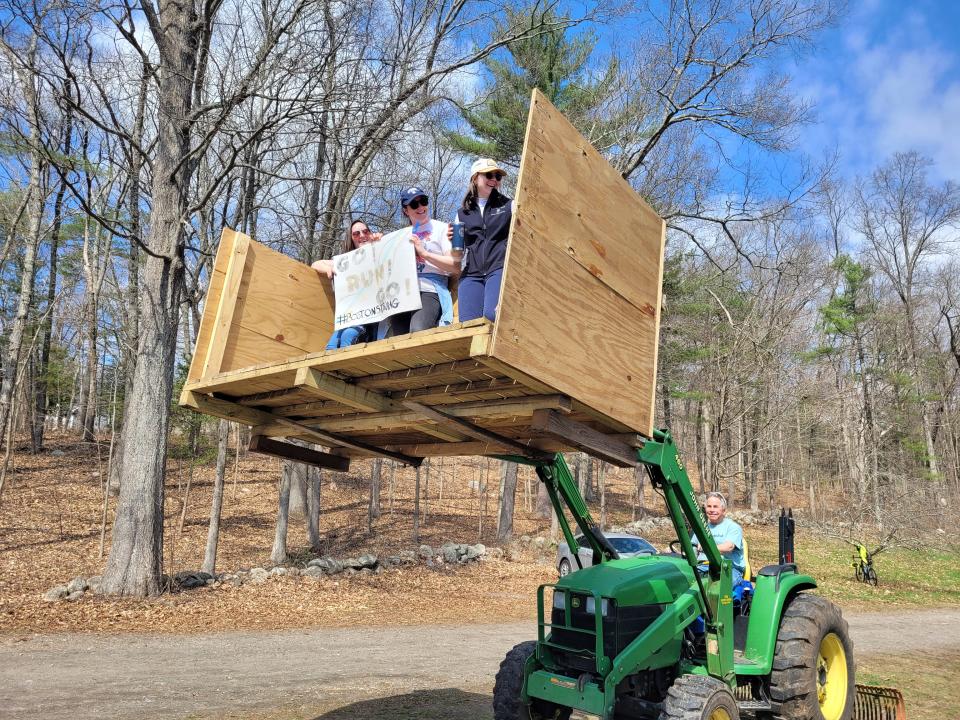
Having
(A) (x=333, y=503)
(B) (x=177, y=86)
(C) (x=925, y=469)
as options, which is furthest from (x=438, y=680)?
(C) (x=925, y=469)

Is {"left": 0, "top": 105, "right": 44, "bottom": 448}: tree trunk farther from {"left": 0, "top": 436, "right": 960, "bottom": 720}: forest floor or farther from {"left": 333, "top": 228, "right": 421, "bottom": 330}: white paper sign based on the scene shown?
{"left": 333, "top": 228, "right": 421, "bottom": 330}: white paper sign

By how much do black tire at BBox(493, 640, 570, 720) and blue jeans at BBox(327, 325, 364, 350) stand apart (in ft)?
7.92

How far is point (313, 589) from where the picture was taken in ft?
41.5

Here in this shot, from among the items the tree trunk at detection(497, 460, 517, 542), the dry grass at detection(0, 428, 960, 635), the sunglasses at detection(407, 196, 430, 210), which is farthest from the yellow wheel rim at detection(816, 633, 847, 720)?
the tree trunk at detection(497, 460, 517, 542)

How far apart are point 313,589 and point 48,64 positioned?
916 centimetres

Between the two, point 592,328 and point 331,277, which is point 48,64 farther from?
point 592,328

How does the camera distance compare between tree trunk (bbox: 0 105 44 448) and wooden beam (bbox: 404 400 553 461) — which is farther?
tree trunk (bbox: 0 105 44 448)

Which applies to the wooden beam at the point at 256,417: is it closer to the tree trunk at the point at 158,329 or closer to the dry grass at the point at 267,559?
the dry grass at the point at 267,559

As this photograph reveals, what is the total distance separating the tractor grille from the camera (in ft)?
14.9

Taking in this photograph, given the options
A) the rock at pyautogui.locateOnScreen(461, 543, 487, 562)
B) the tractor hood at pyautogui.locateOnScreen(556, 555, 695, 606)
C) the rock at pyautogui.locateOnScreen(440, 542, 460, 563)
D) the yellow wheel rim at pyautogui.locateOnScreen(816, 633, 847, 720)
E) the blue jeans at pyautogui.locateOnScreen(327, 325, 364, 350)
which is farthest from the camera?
the rock at pyautogui.locateOnScreen(461, 543, 487, 562)

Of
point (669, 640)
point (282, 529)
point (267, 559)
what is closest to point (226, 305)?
point (669, 640)

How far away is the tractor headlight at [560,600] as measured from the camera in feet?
16.1

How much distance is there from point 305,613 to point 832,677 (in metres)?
8.10

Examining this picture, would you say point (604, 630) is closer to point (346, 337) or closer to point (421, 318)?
point (421, 318)
